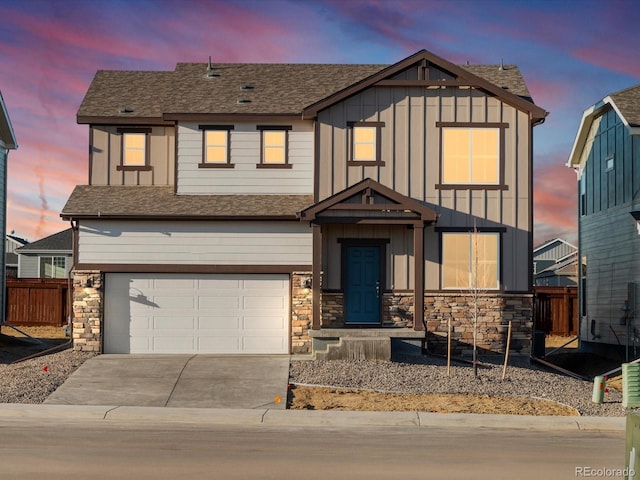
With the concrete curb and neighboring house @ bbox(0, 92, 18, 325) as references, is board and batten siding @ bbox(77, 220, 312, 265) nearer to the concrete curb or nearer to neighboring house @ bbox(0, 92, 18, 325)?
neighboring house @ bbox(0, 92, 18, 325)

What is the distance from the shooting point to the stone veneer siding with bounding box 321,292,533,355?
74.3 feet

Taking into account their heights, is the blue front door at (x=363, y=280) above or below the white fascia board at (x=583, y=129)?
below

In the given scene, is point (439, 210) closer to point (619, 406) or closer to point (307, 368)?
point (307, 368)

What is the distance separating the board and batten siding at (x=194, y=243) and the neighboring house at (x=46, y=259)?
2425 centimetres

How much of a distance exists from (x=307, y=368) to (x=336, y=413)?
12.7 feet

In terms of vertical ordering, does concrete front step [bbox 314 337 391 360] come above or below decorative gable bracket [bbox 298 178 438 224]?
below

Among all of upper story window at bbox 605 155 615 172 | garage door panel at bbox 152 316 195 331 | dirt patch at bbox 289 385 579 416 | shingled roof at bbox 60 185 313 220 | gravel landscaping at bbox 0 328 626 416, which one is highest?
upper story window at bbox 605 155 615 172

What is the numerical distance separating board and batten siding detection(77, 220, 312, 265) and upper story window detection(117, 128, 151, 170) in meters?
2.49

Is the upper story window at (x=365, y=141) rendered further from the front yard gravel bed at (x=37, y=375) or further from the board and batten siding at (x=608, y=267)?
the front yard gravel bed at (x=37, y=375)

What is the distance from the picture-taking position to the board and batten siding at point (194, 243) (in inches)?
888

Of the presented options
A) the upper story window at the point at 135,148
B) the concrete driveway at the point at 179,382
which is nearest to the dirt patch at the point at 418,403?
the concrete driveway at the point at 179,382

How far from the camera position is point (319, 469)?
36.4 feet

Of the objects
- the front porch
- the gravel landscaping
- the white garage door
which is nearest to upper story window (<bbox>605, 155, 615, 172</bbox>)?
the gravel landscaping

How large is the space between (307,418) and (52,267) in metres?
33.7
